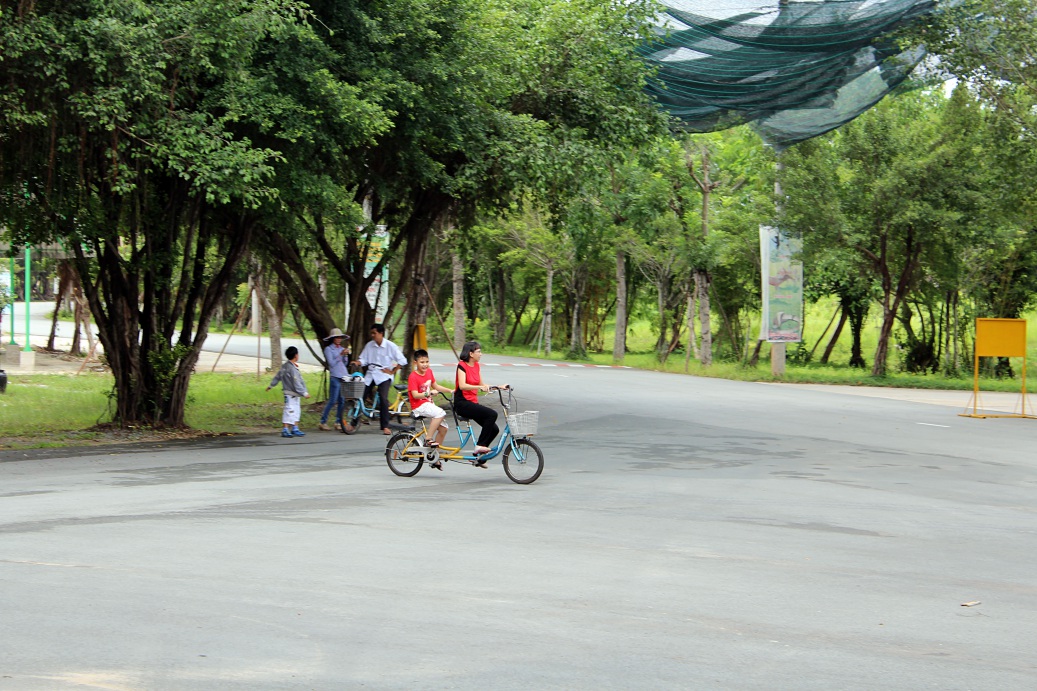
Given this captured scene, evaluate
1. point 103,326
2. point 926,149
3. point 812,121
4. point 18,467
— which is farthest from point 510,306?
point 18,467

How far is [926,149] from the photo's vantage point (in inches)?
1257

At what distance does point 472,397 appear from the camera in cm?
1337

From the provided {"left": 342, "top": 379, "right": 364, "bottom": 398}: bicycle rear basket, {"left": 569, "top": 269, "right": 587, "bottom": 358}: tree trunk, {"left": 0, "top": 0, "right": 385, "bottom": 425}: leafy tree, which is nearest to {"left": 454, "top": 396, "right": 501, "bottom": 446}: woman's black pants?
{"left": 0, "top": 0, "right": 385, "bottom": 425}: leafy tree

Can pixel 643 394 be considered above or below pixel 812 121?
below

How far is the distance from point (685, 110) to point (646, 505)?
45.8ft

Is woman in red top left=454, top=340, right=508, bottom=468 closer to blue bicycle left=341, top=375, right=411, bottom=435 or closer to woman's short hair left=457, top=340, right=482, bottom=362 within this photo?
woman's short hair left=457, top=340, right=482, bottom=362

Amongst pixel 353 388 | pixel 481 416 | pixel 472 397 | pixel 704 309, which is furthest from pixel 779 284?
pixel 481 416

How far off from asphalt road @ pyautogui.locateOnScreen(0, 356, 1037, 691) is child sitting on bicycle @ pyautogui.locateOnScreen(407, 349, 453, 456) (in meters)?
0.55

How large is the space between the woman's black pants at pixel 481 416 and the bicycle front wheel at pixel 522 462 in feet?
1.33

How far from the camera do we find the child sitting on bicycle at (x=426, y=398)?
13.2 m

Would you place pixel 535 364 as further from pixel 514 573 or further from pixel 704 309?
pixel 514 573

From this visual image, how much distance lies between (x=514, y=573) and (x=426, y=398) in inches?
228

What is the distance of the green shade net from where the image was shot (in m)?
20.1

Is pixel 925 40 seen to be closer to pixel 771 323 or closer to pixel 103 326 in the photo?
pixel 771 323
